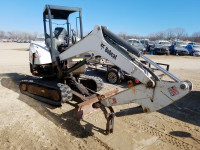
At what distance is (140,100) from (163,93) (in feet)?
1.44

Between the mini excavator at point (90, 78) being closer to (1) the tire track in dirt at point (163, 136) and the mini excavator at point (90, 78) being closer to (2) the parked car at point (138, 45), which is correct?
(1) the tire track in dirt at point (163, 136)

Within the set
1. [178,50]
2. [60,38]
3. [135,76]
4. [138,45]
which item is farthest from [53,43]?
[178,50]

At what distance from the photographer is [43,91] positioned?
16.2 ft

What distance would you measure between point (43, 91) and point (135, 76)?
3.13 m

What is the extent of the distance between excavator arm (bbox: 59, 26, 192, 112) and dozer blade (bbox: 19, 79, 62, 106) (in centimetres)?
162

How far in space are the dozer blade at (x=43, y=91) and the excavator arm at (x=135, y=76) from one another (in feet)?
5.31

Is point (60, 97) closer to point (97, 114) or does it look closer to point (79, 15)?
point (97, 114)

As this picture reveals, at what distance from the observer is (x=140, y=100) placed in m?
2.96

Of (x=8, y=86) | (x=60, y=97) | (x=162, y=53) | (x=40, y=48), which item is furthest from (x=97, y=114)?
(x=162, y=53)

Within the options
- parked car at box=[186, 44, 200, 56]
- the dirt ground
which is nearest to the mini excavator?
the dirt ground

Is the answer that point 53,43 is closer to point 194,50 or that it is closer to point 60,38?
point 60,38

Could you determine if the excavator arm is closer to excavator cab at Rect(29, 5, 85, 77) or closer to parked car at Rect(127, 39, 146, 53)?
excavator cab at Rect(29, 5, 85, 77)

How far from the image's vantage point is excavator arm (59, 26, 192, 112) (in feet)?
8.62

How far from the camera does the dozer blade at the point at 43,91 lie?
4.57 metres
